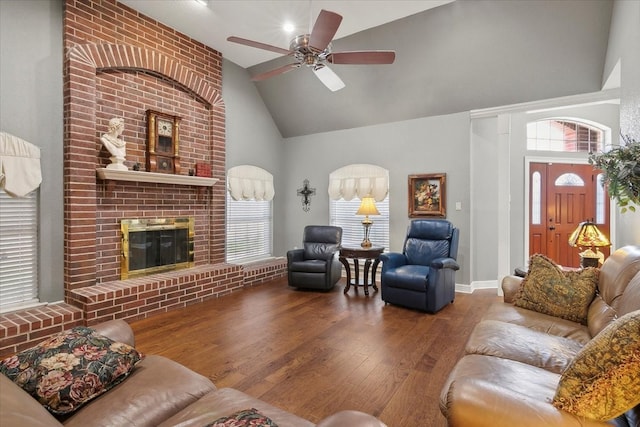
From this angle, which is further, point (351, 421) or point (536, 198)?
point (536, 198)

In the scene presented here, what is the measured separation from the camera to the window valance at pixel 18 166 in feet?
9.75

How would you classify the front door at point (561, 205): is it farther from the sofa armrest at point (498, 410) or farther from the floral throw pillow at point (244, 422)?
the floral throw pillow at point (244, 422)

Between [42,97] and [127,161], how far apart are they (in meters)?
0.98

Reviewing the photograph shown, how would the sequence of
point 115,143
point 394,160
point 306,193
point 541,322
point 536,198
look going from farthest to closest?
point 306,193, point 536,198, point 394,160, point 115,143, point 541,322

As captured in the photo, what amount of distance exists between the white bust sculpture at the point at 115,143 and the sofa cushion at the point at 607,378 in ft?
13.8

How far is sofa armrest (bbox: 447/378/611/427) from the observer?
3.69 feet

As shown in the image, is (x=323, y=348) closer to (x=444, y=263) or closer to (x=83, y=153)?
(x=444, y=263)

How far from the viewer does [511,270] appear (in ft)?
17.5

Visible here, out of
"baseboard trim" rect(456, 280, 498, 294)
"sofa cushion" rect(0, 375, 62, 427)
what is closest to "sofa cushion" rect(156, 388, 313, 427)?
"sofa cushion" rect(0, 375, 62, 427)

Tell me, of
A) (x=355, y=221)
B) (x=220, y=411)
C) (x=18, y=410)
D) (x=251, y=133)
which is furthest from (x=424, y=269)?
(x=18, y=410)

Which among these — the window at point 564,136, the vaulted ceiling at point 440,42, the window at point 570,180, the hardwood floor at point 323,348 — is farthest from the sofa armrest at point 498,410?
the window at point 570,180

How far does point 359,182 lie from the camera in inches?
219

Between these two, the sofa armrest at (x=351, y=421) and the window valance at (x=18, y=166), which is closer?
the sofa armrest at (x=351, y=421)

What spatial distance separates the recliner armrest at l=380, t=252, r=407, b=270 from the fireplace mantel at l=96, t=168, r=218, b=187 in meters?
2.67
